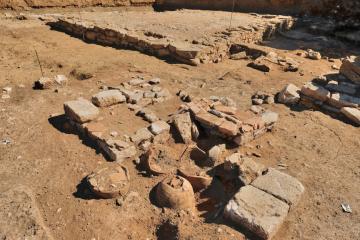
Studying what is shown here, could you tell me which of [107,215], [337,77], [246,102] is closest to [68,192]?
[107,215]

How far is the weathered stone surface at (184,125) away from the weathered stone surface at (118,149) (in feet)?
2.85

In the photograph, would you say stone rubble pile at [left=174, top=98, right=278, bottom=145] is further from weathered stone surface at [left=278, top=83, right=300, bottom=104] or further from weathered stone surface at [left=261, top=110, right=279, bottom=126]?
weathered stone surface at [left=278, top=83, right=300, bottom=104]

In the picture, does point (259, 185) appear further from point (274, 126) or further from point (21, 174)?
point (21, 174)

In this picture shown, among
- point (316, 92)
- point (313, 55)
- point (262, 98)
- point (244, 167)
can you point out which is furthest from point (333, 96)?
point (313, 55)

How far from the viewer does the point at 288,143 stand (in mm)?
5789

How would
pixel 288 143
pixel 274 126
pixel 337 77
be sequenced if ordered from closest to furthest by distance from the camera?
pixel 288 143 → pixel 274 126 → pixel 337 77

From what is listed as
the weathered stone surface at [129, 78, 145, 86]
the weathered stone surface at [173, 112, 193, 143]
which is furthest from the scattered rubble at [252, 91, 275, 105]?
the weathered stone surface at [129, 78, 145, 86]

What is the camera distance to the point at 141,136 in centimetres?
550

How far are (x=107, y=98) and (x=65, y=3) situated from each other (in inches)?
367

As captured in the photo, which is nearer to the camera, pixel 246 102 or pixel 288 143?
pixel 288 143

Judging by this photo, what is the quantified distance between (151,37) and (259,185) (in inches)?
268

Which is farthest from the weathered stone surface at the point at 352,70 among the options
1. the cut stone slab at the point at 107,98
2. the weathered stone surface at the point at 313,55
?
the cut stone slab at the point at 107,98

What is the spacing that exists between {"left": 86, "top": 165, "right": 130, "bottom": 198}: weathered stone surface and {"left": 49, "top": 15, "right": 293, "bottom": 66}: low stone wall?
4930mm

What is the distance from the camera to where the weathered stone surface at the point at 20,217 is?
3887 millimetres
